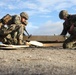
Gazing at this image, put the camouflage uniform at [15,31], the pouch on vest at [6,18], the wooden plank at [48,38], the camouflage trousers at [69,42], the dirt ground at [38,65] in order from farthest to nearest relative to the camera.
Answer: the wooden plank at [48,38] < the pouch on vest at [6,18] < the camouflage uniform at [15,31] < the camouflage trousers at [69,42] < the dirt ground at [38,65]

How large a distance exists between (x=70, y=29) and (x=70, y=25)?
0.31 metres

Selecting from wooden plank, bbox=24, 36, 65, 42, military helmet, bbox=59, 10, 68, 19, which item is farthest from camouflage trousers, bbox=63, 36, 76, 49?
wooden plank, bbox=24, 36, 65, 42

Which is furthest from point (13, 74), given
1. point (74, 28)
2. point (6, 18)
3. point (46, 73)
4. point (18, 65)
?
point (6, 18)

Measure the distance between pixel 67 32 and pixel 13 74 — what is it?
26.8ft

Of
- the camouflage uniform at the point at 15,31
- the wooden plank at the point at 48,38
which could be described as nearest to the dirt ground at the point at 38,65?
the camouflage uniform at the point at 15,31

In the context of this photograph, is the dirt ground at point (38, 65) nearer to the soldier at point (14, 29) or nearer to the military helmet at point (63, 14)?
the soldier at point (14, 29)

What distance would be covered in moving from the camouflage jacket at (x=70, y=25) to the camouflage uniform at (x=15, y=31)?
6.06ft

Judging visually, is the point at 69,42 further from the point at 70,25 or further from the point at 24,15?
the point at 24,15

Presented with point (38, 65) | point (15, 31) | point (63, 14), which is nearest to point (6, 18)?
point (15, 31)

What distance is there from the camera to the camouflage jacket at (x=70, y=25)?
13712mm

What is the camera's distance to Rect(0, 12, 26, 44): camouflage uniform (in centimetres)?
1388

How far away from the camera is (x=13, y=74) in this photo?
7.02 meters

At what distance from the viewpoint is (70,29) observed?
45.7ft

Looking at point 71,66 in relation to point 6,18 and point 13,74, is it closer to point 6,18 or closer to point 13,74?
point 13,74
